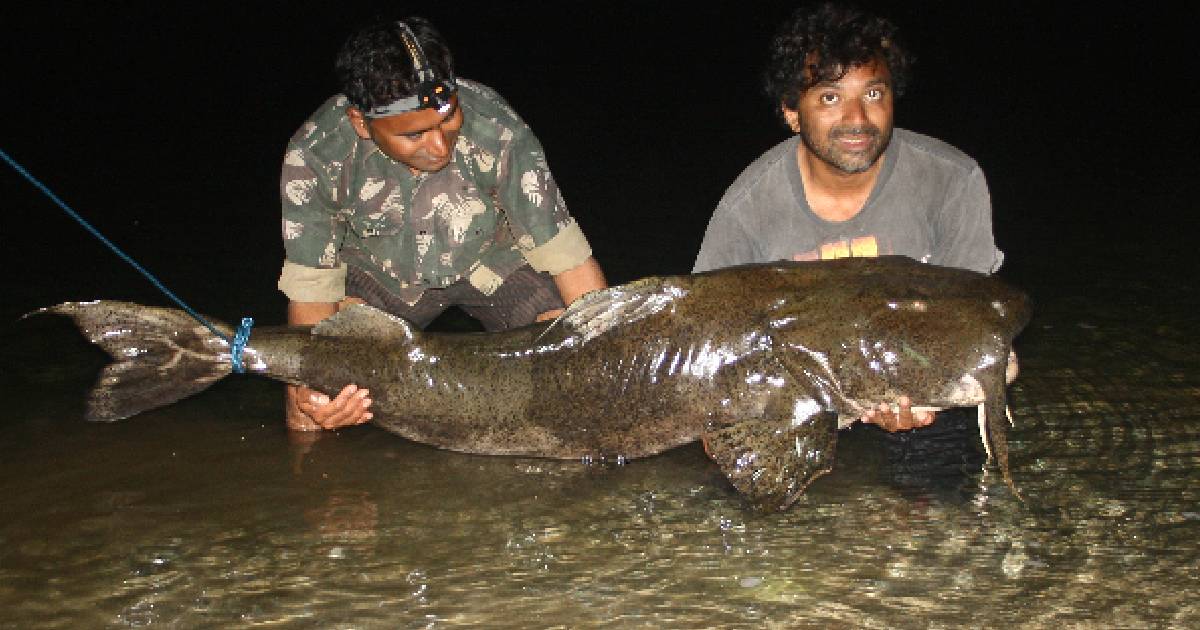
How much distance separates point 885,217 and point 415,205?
1775 mm

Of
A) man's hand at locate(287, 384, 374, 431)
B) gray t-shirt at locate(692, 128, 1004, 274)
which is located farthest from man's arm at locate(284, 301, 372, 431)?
gray t-shirt at locate(692, 128, 1004, 274)

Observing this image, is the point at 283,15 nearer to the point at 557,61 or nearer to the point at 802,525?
the point at 557,61

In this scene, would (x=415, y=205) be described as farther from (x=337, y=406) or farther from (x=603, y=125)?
(x=603, y=125)

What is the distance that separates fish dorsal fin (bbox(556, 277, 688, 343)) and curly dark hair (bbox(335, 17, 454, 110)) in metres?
0.96

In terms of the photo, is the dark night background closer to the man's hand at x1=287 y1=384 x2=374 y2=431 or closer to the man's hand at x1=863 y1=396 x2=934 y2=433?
the man's hand at x1=287 y1=384 x2=374 y2=431

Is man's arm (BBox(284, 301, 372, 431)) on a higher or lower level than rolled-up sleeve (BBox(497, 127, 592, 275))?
lower

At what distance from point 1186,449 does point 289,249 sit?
3.24 m

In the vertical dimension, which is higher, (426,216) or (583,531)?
(426,216)

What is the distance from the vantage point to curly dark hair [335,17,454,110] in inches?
158

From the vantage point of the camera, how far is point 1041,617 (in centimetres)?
308

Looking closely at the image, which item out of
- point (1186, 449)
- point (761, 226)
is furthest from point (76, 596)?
point (1186, 449)

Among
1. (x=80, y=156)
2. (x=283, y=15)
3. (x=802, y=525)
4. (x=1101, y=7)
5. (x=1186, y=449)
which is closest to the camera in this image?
(x=802, y=525)

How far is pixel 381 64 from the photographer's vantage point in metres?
4.01

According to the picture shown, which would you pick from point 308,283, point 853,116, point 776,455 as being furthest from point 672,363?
point 308,283
